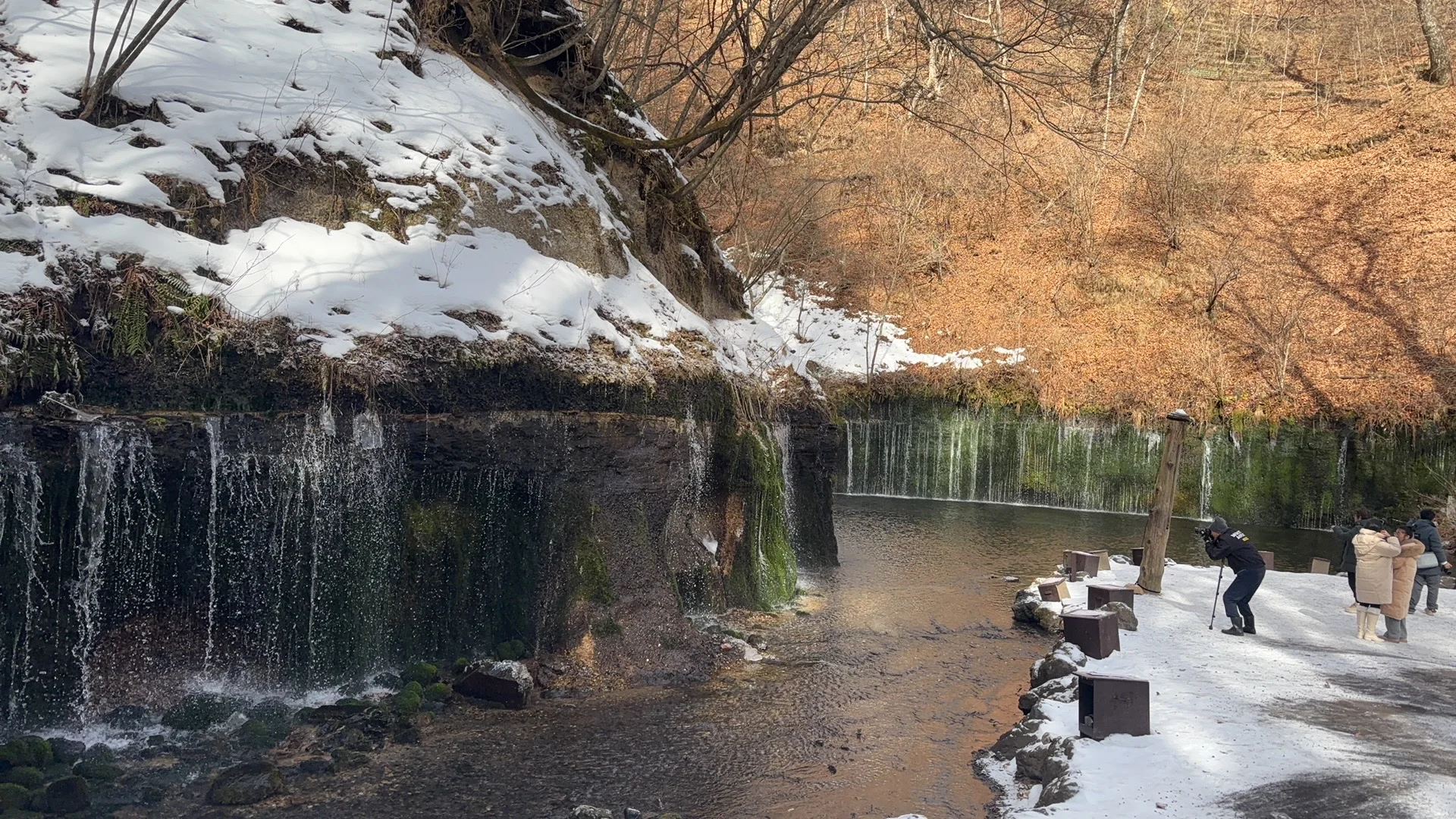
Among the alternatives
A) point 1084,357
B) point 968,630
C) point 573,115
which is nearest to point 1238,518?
point 1084,357

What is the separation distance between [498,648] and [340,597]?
1475 millimetres

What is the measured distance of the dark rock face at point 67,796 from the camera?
6.07 m

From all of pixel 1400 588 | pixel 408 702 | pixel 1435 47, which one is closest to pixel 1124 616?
pixel 1400 588

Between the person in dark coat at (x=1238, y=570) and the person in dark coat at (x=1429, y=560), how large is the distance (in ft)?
8.00

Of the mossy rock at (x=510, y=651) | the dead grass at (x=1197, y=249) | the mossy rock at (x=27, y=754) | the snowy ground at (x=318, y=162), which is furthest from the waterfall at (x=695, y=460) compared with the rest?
the dead grass at (x=1197, y=249)

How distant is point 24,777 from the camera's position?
631cm

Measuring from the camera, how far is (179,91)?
9758mm

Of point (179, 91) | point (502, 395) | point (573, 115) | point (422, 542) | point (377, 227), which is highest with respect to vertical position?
point (573, 115)

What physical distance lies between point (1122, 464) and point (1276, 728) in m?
19.7

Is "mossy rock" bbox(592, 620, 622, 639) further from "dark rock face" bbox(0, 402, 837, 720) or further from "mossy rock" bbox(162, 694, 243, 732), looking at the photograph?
"mossy rock" bbox(162, 694, 243, 732)

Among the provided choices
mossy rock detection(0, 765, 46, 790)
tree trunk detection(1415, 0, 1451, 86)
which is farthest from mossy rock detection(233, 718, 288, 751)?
tree trunk detection(1415, 0, 1451, 86)

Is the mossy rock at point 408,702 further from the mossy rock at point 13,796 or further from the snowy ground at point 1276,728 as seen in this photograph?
the snowy ground at point 1276,728

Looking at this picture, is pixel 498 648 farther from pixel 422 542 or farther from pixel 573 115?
pixel 573 115

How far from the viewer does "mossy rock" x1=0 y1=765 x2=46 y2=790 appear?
629 cm
